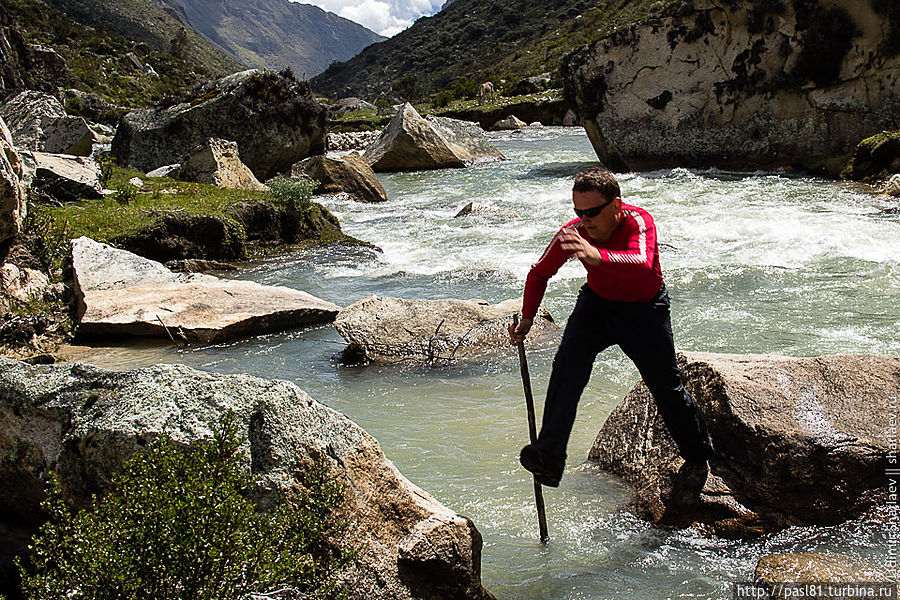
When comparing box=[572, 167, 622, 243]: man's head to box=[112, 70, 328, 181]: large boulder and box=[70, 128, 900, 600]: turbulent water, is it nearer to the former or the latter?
box=[70, 128, 900, 600]: turbulent water

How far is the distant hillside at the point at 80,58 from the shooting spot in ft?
108

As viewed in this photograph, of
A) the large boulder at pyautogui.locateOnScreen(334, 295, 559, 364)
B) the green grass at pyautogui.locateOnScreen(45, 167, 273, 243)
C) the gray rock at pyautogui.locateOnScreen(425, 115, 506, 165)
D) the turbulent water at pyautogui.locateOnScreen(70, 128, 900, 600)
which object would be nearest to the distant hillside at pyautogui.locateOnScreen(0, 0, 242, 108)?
the gray rock at pyautogui.locateOnScreen(425, 115, 506, 165)

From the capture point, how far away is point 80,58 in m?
56.2

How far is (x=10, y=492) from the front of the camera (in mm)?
3367

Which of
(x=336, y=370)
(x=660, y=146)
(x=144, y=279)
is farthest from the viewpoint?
(x=660, y=146)

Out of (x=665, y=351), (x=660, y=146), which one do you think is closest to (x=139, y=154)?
(x=660, y=146)

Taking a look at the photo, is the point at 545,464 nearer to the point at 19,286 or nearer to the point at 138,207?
the point at 19,286

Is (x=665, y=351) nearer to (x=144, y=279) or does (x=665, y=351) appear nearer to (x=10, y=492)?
(x=10, y=492)

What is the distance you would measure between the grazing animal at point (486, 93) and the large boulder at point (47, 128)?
4422cm

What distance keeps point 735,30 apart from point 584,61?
4.96 m

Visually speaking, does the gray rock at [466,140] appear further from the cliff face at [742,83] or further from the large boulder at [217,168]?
the large boulder at [217,168]

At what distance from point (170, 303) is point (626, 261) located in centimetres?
673

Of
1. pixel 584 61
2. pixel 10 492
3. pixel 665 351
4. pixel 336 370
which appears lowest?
pixel 336 370

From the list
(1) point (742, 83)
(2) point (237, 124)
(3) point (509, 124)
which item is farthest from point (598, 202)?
(3) point (509, 124)
